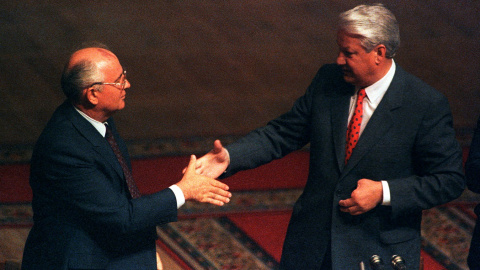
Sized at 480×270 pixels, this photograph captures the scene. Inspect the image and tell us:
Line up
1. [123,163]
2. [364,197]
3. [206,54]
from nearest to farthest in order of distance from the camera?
[364,197]
[123,163]
[206,54]

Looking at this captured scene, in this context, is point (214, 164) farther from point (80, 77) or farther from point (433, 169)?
point (433, 169)

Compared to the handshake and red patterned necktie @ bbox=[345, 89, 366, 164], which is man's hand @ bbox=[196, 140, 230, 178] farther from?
red patterned necktie @ bbox=[345, 89, 366, 164]

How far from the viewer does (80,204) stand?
2.30m

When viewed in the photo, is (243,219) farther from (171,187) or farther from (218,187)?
(171,187)

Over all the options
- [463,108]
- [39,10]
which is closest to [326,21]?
[463,108]

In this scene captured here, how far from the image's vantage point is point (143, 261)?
2.51 meters

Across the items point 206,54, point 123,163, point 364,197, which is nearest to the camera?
point 364,197

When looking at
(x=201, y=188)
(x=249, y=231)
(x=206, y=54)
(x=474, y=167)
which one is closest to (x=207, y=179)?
(x=201, y=188)

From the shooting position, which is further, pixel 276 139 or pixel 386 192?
pixel 276 139

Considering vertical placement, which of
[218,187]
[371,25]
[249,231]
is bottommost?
[249,231]

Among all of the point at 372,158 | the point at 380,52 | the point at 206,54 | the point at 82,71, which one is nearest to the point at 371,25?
the point at 380,52

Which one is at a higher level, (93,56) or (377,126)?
(93,56)

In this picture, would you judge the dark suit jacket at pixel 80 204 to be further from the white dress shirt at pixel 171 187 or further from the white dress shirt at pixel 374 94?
the white dress shirt at pixel 374 94

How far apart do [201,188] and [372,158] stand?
66 centimetres
